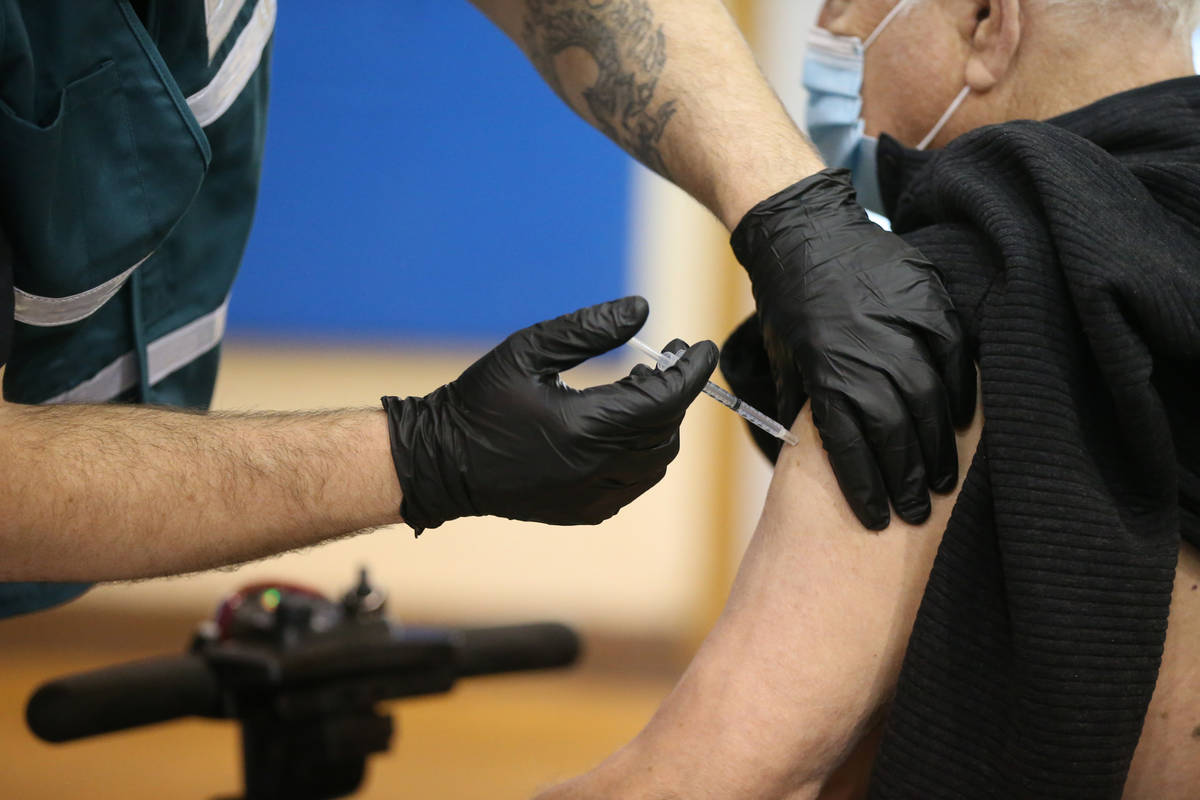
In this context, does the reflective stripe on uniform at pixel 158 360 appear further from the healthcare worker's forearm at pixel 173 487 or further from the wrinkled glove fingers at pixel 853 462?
the wrinkled glove fingers at pixel 853 462

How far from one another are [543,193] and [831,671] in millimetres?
2073

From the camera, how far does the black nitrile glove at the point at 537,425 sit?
0.83 meters

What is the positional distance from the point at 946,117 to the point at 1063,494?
56 centimetres

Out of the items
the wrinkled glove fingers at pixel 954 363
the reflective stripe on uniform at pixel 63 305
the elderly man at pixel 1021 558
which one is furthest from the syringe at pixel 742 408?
the reflective stripe on uniform at pixel 63 305

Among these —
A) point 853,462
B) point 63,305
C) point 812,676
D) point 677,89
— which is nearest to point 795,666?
point 812,676

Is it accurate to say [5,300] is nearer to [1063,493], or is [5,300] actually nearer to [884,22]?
[1063,493]

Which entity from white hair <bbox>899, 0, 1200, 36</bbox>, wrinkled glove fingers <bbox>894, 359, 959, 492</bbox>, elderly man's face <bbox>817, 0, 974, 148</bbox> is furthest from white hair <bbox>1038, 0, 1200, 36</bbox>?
wrinkled glove fingers <bbox>894, 359, 959, 492</bbox>

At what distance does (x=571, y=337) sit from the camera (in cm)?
85

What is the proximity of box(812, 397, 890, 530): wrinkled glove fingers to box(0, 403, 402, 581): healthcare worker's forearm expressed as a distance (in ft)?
1.15

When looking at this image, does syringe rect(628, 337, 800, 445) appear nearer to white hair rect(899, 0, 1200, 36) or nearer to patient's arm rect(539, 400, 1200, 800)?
patient's arm rect(539, 400, 1200, 800)

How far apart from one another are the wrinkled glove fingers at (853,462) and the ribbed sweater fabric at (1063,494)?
0.23 feet

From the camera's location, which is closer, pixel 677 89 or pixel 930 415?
pixel 930 415

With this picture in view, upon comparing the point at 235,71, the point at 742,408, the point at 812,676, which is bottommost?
the point at 812,676

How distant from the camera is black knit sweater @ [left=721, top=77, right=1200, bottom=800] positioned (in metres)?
0.68
